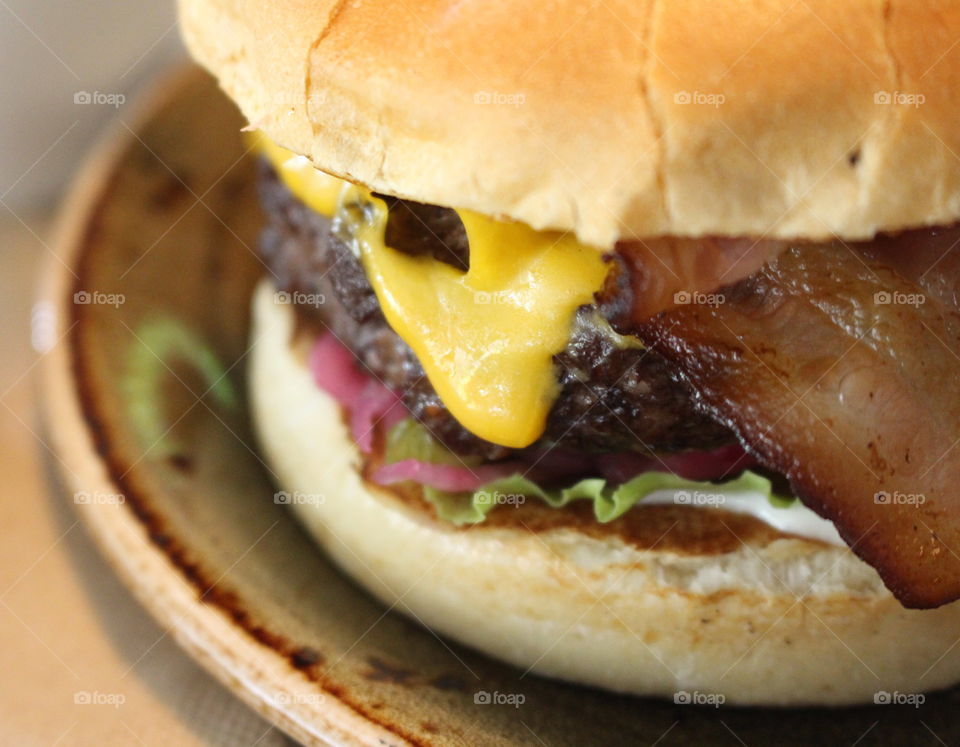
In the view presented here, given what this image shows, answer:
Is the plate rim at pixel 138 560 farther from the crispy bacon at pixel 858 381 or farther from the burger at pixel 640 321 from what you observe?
the crispy bacon at pixel 858 381

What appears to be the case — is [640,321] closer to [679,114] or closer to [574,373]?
[574,373]

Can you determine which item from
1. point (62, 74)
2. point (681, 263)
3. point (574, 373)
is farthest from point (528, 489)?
point (62, 74)

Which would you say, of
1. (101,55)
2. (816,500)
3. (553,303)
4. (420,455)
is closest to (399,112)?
(553,303)

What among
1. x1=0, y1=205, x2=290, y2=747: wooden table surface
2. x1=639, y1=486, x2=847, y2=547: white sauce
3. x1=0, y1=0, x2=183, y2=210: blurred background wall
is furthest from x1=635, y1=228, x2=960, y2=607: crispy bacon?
x1=0, y1=0, x2=183, y2=210: blurred background wall

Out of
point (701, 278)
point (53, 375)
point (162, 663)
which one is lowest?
point (162, 663)

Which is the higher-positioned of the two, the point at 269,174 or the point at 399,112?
the point at 399,112

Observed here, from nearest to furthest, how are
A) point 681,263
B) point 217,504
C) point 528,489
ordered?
1. point 681,263
2. point 528,489
3. point 217,504

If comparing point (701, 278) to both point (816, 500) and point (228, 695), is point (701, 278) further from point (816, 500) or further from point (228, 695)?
point (228, 695)

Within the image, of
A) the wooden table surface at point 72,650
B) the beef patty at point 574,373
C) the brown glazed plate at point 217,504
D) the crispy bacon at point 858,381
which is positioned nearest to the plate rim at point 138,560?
the brown glazed plate at point 217,504
